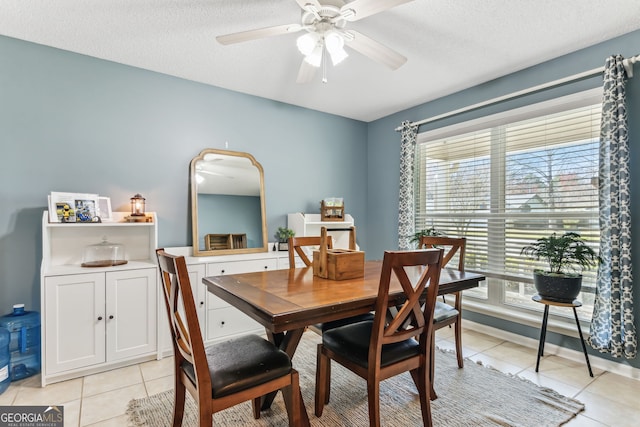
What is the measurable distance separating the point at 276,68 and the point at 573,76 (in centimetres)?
243

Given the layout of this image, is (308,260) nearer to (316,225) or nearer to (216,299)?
(216,299)

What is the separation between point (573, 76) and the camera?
2508 millimetres

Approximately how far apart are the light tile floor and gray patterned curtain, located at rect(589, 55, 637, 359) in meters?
0.28

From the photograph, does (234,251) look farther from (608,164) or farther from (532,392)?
(608,164)

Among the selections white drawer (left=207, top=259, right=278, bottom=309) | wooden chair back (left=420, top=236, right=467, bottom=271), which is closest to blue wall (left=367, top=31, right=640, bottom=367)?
wooden chair back (left=420, top=236, right=467, bottom=271)

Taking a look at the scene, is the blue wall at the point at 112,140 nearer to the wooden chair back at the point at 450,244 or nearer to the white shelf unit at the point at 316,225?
the white shelf unit at the point at 316,225

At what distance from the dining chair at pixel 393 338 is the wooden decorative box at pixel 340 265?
0.99 ft

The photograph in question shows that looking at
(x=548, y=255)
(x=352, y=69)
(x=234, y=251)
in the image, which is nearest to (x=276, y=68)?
(x=352, y=69)

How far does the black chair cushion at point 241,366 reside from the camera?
52.4 inches

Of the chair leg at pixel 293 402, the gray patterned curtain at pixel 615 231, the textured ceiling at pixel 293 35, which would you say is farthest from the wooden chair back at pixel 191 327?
the gray patterned curtain at pixel 615 231

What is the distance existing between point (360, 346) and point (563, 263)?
1833mm

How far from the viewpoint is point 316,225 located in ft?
12.9

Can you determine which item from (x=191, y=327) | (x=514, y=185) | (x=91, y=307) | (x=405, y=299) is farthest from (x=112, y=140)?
(x=514, y=185)

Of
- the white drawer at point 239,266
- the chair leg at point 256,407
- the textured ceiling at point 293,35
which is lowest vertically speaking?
the chair leg at point 256,407
